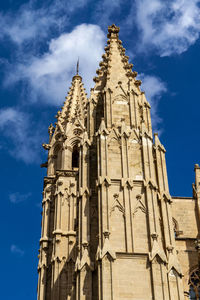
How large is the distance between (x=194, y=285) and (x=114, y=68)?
12.0 m

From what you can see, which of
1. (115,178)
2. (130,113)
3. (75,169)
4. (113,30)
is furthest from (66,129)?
(115,178)

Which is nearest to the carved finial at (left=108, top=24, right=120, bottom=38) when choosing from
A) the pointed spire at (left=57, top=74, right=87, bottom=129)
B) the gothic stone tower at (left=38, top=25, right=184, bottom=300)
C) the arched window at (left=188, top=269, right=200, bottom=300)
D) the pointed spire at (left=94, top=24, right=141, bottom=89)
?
the gothic stone tower at (left=38, top=25, right=184, bottom=300)

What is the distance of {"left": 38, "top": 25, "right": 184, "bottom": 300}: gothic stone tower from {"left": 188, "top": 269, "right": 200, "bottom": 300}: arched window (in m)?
6.06

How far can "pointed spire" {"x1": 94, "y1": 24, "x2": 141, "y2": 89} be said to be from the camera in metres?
29.1

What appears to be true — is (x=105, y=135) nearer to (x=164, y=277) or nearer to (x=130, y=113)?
(x=130, y=113)

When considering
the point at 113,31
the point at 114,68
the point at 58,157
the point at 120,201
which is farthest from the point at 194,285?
the point at 58,157

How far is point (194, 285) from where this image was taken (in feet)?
91.8

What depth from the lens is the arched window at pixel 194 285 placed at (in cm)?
2764

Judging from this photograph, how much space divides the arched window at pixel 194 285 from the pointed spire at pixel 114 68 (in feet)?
33.7

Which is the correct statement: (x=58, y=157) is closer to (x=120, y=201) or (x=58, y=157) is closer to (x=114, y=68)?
(x=114, y=68)

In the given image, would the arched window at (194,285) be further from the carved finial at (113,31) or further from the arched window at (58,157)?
the arched window at (58,157)

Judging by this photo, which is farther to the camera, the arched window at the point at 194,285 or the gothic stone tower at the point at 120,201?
the arched window at the point at 194,285

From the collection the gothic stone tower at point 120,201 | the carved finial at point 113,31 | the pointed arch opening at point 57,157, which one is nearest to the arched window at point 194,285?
the gothic stone tower at point 120,201

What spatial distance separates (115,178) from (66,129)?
2244 cm
